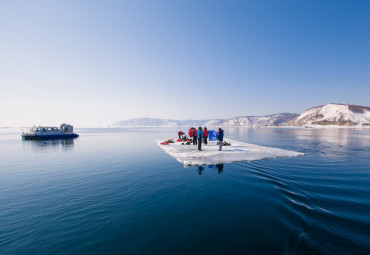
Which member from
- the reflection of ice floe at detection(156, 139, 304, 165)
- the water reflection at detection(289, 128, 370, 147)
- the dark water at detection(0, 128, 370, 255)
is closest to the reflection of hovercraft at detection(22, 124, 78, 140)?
the dark water at detection(0, 128, 370, 255)

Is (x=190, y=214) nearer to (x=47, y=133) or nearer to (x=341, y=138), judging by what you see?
(x=341, y=138)

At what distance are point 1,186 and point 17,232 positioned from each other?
24.9ft

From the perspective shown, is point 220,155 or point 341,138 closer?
point 220,155

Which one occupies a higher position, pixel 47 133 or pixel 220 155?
pixel 47 133

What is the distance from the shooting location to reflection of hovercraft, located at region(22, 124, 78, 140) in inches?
1923

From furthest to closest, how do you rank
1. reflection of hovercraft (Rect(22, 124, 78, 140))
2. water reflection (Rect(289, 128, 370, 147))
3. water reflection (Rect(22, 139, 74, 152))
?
reflection of hovercraft (Rect(22, 124, 78, 140)), water reflection (Rect(289, 128, 370, 147)), water reflection (Rect(22, 139, 74, 152))

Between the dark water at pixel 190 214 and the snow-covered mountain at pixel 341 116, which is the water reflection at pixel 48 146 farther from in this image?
the snow-covered mountain at pixel 341 116

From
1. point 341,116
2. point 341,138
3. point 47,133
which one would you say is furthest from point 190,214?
point 341,116

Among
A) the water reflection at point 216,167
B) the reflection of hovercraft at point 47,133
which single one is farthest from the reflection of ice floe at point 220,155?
the reflection of hovercraft at point 47,133

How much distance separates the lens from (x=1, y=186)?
382 inches

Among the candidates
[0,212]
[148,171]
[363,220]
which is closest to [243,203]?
[363,220]

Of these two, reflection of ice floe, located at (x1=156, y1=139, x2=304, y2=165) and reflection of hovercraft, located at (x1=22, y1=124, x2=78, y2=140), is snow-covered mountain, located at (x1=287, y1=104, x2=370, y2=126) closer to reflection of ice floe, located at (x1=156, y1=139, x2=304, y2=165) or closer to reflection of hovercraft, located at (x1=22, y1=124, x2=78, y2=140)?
reflection of ice floe, located at (x1=156, y1=139, x2=304, y2=165)

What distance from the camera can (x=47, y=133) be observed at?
172ft

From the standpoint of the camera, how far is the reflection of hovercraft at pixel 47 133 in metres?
48.8
